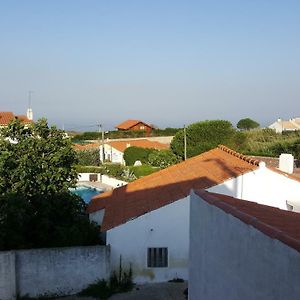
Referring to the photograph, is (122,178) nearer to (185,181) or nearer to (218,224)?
(185,181)

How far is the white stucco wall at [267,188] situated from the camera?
16.2 meters

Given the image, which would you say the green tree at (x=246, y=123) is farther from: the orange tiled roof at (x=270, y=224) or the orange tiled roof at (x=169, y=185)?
the orange tiled roof at (x=270, y=224)

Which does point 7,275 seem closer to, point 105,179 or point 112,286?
point 112,286

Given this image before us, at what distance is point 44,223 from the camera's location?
1498 centimetres

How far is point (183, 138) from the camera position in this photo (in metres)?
47.2

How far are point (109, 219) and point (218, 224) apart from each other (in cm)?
948

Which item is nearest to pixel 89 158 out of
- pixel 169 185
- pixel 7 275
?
pixel 169 185

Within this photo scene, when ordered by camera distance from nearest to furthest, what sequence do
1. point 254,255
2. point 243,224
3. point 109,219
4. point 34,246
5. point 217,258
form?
point 254,255, point 243,224, point 217,258, point 34,246, point 109,219

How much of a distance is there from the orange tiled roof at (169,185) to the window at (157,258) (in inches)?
55.3

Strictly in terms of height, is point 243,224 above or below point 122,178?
above

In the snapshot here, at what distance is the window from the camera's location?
15.1 meters

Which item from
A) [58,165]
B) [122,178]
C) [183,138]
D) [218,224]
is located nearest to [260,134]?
[183,138]

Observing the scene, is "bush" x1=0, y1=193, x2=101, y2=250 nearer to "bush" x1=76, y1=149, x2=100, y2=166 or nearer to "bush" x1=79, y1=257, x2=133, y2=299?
"bush" x1=79, y1=257, x2=133, y2=299

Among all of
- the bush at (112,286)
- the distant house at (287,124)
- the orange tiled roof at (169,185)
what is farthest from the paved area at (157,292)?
the distant house at (287,124)
